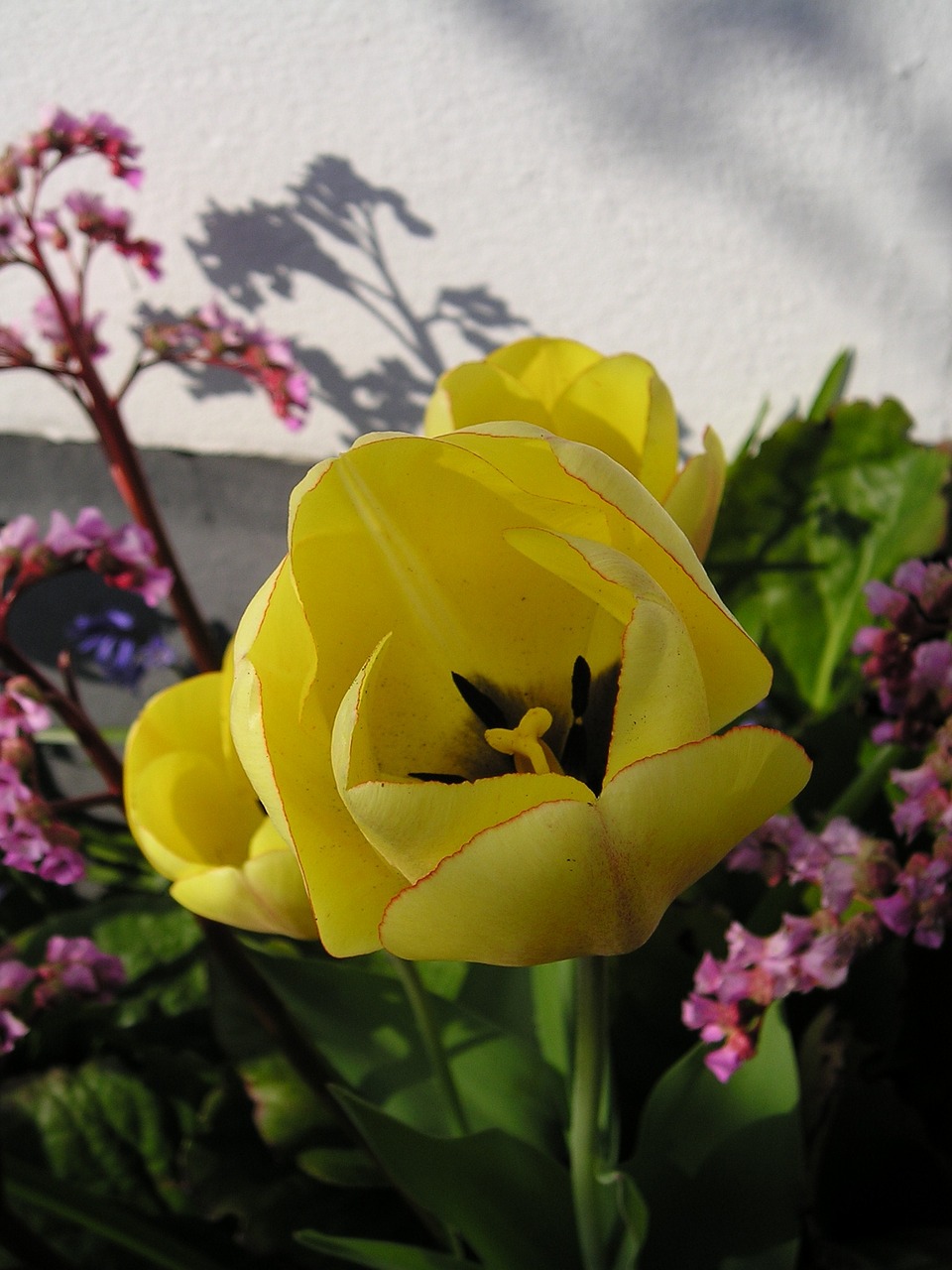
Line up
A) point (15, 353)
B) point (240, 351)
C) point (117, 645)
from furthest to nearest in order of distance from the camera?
point (117, 645)
point (240, 351)
point (15, 353)

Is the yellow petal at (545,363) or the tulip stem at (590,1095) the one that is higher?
the yellow petal at (545,363)

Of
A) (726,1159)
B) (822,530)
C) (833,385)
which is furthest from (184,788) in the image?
(833,385)

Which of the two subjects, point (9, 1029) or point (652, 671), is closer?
point (652, 671)

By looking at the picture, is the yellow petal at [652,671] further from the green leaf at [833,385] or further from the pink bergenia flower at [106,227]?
the green leaf at [833,385]

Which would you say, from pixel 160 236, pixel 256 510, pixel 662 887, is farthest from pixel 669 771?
pixel 256 510

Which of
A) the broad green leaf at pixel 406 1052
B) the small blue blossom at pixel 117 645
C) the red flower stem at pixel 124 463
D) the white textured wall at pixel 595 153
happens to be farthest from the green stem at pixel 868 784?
the small blue blossom at pixel 117 645

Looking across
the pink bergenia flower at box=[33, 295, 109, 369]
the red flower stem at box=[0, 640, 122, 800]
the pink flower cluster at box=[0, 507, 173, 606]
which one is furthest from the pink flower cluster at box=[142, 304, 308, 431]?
the red flower stem at box=[0, 640, 122, 800]

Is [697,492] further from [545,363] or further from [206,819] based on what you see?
[206,819]

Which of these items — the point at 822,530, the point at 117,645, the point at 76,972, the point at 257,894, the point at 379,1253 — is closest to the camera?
the point at 257,894
